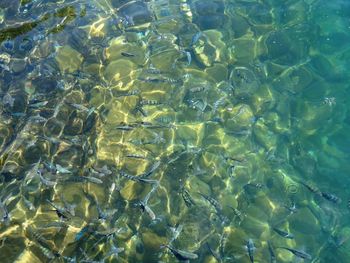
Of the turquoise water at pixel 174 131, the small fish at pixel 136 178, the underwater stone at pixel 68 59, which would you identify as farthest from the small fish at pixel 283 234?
the underwater stone at pixel 68 59

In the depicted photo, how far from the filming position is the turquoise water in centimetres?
775

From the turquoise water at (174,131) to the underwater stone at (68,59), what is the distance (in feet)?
0.13

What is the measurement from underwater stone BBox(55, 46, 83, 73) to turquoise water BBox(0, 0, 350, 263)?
0.13 ft

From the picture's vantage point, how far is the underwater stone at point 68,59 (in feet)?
33.7

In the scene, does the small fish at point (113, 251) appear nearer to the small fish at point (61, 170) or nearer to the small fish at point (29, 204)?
the small fish at point (29, 204)

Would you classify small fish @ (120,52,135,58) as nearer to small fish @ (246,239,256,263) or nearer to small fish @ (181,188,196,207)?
small fish @ (181,188,196,207)

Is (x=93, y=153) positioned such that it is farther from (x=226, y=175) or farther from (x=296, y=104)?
(x=296, y=104)

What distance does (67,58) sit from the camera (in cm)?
1047

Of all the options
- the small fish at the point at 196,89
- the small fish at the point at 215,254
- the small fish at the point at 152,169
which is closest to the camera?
the small fish at the point at 215,254

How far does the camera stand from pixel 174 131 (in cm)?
916

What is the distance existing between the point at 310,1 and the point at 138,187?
848 cm

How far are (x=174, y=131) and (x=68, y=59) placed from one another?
3.70 m

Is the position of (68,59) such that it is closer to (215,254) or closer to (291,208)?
(215,254)

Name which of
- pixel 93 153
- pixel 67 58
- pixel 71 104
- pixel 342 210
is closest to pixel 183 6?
pixel 67 58
